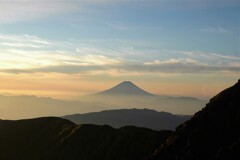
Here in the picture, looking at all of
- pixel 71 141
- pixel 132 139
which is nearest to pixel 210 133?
pixel 132 139

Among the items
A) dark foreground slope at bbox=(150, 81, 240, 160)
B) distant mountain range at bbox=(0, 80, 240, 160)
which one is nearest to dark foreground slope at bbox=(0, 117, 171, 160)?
distant mountain range at bbox=(0, 80, 240, 160)

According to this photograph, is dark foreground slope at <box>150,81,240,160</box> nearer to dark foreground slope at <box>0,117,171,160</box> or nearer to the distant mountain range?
the distant mountain range

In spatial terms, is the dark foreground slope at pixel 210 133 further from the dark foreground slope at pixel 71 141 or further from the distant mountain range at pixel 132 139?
the dark foreground slope at pixel 71 141

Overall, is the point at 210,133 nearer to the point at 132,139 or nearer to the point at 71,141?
the point at 132,139

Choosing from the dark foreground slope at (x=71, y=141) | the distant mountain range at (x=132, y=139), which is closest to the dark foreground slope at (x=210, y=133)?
the distant mountain range at (x=132, y=139)

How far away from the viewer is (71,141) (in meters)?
158

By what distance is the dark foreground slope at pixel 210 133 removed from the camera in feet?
299

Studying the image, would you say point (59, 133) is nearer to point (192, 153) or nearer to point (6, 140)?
point (6, 140)

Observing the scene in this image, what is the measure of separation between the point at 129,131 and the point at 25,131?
212ft

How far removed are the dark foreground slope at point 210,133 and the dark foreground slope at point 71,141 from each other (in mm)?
25480

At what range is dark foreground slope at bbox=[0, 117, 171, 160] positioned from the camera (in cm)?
13288

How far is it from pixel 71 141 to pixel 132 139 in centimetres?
3180

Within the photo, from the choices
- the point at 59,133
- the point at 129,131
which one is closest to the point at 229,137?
the point at 129,131

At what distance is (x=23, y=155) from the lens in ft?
559
